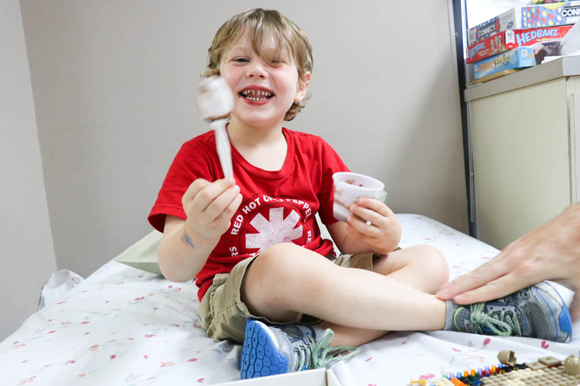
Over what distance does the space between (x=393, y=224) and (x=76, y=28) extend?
1.66m

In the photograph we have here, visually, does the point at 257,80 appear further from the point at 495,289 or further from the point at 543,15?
the point at 543,15

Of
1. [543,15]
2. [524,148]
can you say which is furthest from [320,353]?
[543,15]

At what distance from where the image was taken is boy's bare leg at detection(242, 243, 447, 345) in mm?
761

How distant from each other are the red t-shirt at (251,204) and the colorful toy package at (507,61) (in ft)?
2.93

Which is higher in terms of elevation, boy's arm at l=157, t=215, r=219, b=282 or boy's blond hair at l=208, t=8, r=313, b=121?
boy's blond hair at l=208, t=8, r=313, b=121

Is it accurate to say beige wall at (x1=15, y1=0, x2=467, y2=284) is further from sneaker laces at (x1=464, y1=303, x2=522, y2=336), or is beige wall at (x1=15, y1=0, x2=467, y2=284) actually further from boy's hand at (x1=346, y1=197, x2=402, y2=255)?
sneaker laces at (x1=464, y1=303, x2=522, y2=336)

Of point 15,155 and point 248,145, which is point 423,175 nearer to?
point 248,145

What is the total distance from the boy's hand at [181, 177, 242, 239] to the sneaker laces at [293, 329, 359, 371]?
Answer: 0.79ft

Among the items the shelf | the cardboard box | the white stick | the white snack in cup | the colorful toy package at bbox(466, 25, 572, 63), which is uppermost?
the colorful toy package at bbox(466, 25, 572, 63)

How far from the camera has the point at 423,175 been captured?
209 cm

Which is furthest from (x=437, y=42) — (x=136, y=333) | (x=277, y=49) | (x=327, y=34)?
(x=136, y=333)

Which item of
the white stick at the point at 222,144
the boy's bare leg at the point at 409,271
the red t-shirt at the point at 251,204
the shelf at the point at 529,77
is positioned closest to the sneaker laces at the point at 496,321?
the boy's bare leg at the point at 409,271

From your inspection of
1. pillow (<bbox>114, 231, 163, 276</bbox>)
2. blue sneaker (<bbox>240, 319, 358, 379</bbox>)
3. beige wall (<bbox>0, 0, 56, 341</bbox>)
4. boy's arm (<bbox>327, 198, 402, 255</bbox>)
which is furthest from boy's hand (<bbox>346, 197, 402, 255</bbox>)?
beige wall (<bbox>0, 0, 56, 341</bbox>)

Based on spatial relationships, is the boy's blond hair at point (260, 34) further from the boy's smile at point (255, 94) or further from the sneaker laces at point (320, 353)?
the sneaker laces at point (320, 353)
